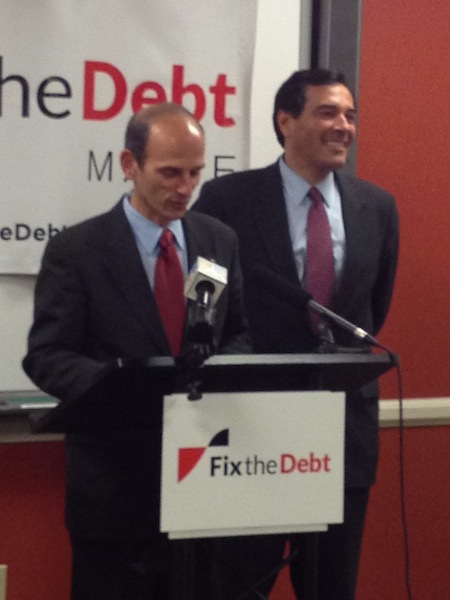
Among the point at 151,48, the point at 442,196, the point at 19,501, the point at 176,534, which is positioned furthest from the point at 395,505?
the point at 176,534

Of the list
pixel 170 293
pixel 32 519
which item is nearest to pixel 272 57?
pixel 170 293

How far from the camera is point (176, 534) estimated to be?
1.71m

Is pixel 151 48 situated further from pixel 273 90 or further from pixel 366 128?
pixel 366 128

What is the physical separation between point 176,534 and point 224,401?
8.9 inches

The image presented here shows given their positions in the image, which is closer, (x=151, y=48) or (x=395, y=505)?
(x=151, y=48)

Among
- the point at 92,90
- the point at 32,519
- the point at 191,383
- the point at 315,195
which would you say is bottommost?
the point at 32,519

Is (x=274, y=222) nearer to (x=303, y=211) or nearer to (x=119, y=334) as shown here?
(x=303, y=211)

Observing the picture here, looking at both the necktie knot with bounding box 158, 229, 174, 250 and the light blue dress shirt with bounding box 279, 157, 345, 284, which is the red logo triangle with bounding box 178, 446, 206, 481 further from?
the light blue dress shirt with bounding box 279, 157, 345, 284

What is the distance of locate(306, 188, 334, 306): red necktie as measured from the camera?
2572 mm

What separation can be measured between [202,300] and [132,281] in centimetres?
A: 54

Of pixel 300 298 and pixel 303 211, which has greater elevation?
pixel 303 211

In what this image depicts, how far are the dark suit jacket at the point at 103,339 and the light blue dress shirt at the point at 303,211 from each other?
51 centimetres

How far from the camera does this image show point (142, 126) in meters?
2.15

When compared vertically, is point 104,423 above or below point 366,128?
below
